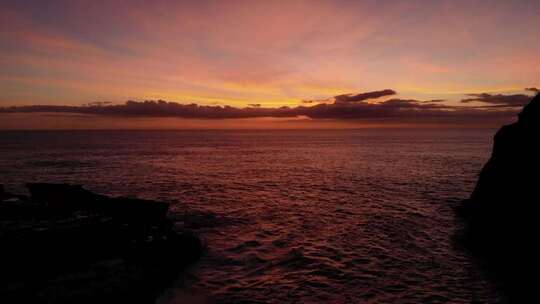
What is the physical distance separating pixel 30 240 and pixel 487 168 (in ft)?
131

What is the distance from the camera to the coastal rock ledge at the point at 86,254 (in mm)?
15636

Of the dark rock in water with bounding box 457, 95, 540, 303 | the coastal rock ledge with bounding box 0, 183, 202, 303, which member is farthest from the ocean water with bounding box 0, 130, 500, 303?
the dark rock in water with bounding box 457, 95, 540, 303

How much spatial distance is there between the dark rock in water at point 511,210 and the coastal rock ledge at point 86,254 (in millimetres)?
19959

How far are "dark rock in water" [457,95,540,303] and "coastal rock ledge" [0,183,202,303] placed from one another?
19959 mm

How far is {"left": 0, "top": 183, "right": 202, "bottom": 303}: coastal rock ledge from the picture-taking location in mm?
15636

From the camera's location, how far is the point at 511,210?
26766mm

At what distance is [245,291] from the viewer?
1848 centimetres

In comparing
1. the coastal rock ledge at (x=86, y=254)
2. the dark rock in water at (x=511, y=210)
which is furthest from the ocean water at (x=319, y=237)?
the dark rock in water at (x=511, y=210)

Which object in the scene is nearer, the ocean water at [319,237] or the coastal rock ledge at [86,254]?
the coastal rock ledge at [86,254]

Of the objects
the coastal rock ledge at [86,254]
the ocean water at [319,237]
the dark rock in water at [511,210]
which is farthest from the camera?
the dark rock in water at [511,210]

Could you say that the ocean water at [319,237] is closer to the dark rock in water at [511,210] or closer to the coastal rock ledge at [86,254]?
the coastal rock ledge at [86,254]

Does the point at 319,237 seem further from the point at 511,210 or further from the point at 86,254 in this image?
the point at 86,254

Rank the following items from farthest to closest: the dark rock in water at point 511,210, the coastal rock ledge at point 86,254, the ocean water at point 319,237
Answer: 1. the dark rock in water at point 511,210
2. the ocean water at point 319,237
3. the coastal rock ledge at point 86,254

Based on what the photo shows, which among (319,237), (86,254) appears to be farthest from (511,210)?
(86,254)
